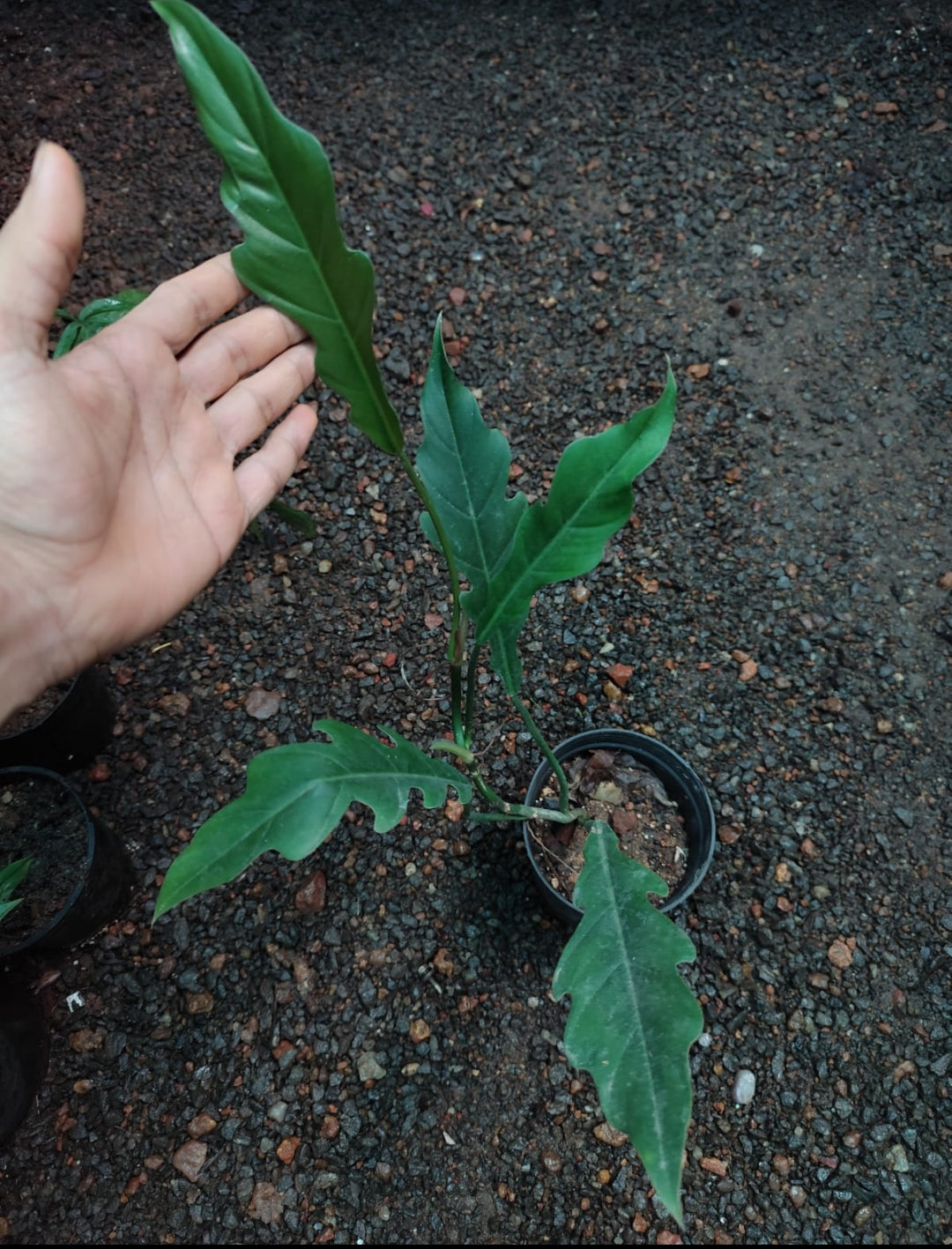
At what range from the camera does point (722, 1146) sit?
1149 mm

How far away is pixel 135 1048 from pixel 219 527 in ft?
2.55

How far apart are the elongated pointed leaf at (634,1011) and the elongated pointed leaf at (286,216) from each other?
22.3 inches

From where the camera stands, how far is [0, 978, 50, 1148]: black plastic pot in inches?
44.9

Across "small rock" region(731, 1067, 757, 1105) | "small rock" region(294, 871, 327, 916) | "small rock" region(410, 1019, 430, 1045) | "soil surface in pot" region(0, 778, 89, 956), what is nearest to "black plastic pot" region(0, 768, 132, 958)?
"soil surface in pot" region(0, 778, 89, 956)

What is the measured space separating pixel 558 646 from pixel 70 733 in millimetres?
822

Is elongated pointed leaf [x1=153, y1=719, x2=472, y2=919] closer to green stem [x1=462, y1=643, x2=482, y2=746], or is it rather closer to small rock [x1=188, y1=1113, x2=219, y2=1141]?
green stem [x1=462, y1=643, x2=482, y2=746]

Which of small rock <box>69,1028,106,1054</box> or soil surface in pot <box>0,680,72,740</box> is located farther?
soil surface in pot <box>0,680,72,740</box>

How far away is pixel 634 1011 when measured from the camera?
0.82 metres

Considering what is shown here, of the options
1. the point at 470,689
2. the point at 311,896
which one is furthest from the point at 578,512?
the point at 311,896

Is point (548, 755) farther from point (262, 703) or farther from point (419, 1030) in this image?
point (262, 703)

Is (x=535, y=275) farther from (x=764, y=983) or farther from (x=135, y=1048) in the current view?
(x=135, y=1048)

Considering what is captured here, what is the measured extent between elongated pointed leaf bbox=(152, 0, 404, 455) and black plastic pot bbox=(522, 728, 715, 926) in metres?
0.55

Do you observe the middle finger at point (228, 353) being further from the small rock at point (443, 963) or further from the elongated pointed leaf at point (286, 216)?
the small rock at point (443, 963)

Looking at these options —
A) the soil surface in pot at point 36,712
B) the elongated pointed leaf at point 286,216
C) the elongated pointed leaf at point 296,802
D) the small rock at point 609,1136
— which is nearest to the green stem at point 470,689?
the elongated pointed leaf at point 296,802
